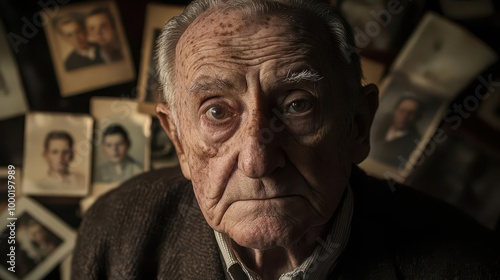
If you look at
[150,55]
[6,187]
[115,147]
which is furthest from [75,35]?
[6,187]

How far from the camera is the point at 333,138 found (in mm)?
943

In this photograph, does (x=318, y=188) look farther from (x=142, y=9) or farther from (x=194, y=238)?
(x=142, y=9)

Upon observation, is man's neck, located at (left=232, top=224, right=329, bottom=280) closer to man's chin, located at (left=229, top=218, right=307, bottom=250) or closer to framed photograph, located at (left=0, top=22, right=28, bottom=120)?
man's chin, located at (left=229, top=218, right=307, bottom=250)

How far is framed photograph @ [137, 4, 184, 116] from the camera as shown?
1.45m

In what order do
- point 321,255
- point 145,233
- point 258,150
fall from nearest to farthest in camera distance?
point 258,150, point 321,255, point 145,233

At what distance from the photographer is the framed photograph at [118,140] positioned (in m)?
1.49

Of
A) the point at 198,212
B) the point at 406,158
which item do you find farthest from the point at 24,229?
the point at 406,158

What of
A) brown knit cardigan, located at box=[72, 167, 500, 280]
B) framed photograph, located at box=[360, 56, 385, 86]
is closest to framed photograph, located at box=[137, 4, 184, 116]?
brown knit cardigan, located at box=[72, 167, 500, 280]

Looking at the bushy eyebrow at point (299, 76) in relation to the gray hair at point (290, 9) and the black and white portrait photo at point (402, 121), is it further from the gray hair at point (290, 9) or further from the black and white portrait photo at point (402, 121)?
the black and white portrait photo at point (402, 121)

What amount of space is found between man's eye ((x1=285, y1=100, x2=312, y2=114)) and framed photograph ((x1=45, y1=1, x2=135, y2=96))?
0.69m

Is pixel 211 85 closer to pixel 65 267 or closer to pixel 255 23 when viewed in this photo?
pixel 255 23

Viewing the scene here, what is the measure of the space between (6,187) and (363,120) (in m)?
0.95

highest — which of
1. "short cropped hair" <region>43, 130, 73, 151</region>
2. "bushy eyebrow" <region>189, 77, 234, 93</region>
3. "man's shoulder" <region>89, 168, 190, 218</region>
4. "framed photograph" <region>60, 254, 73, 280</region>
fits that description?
"bushy eyebrow" <region>189, 77, 234, 93</region>

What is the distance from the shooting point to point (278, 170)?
89cm
